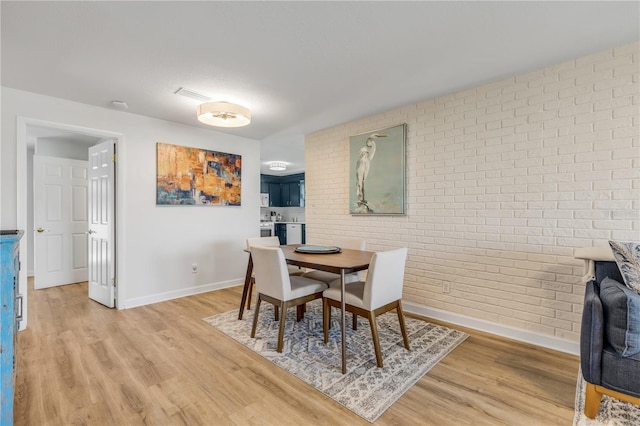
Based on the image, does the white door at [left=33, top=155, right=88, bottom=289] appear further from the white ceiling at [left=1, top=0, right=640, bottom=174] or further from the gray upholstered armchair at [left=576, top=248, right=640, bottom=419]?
the gray upholstered armchair at [left=576, top=248, right=640, bottom=419]

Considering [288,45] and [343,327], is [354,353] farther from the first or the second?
[288,45]

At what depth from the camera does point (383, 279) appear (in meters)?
2.12

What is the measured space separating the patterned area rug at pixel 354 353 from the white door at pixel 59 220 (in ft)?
9.94

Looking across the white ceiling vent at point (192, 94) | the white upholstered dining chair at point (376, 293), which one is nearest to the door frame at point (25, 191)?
the white ceiling vent at point (192, 94)

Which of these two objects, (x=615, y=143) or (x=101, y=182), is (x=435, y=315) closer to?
(x=615, y=143)

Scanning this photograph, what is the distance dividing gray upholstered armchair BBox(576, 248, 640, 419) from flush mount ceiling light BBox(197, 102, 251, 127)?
2.88 m

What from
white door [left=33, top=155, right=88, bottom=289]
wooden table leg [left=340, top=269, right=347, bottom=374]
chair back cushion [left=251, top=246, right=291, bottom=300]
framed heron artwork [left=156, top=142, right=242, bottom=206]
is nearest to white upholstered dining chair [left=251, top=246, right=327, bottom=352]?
chair back cushion [left=251, top=246, right=291, bottom=300]

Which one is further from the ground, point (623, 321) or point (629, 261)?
point (629, 261)

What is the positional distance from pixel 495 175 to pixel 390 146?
1129mm

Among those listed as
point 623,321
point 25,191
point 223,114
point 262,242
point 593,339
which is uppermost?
point 223,114

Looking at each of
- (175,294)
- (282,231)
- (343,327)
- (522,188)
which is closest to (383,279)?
(343,327)

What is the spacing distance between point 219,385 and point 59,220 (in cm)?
420

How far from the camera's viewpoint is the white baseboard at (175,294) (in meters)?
3.43

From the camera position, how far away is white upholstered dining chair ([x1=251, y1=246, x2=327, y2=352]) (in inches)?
90.5
